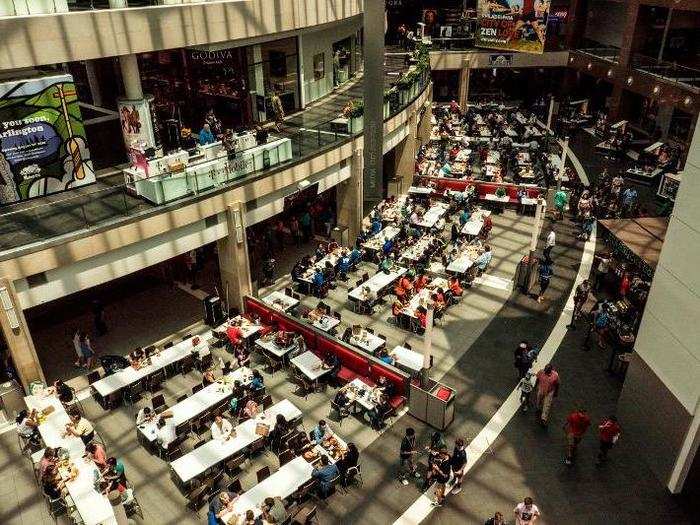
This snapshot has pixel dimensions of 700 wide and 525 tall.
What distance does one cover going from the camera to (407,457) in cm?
1294

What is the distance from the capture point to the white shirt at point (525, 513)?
1120 centimetres

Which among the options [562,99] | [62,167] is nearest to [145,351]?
[62,167]

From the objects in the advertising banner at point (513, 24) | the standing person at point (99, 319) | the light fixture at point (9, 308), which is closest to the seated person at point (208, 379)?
the light fixture at point (9, 308)

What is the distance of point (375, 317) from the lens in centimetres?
1966

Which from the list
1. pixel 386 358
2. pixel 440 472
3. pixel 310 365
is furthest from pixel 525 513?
pixel 310 365

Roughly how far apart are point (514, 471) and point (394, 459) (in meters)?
2.96

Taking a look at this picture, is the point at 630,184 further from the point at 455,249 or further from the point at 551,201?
the point at 455,249

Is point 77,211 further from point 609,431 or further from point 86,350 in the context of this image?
point 609,431

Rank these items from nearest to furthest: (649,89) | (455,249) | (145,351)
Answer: (145,351)
(455,249)
(649,89)

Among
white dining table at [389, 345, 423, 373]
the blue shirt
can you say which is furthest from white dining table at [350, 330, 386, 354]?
the blue shirt

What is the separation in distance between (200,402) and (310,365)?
3.30 meters

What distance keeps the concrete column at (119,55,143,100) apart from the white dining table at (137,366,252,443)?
995 centimetres

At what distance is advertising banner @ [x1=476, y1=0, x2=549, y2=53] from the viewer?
3694cm

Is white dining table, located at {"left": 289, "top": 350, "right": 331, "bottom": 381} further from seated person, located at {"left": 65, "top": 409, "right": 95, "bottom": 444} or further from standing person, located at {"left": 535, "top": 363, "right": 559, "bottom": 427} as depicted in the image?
standing person, located at {"left": 535, "top": 363, "right": 559, "bottom": 427}
